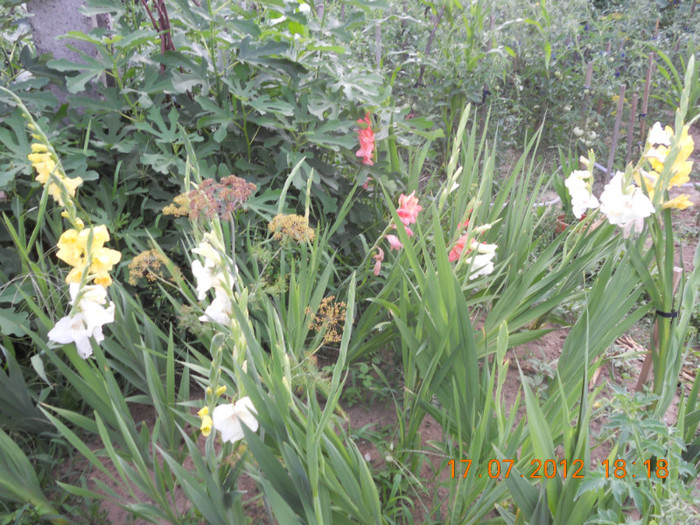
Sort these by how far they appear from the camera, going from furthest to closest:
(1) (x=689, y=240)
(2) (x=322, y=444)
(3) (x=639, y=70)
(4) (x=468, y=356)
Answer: (3) (x=639, y=70) → (1) (x=689, y=240) → (4) (x=468, y=356) → (2) (x=322, y=444)

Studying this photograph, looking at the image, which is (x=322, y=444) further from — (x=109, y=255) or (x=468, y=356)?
(x=109, y=255)

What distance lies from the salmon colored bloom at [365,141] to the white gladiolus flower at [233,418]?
114 centimetres

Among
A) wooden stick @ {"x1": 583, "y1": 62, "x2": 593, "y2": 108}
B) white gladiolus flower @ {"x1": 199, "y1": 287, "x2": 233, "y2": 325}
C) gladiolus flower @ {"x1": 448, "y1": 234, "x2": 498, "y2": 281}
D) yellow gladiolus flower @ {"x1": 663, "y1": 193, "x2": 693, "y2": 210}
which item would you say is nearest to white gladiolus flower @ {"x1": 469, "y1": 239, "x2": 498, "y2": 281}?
gladiolus flower @ {"x1": 448, "y1": 234, "x2": 498, "y2": 281}

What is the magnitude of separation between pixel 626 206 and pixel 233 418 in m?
1.05

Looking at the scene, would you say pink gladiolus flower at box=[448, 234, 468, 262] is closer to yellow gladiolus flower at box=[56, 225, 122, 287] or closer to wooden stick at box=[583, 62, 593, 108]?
yellow gladiolus flower at box=[56, 225, 122, 287]

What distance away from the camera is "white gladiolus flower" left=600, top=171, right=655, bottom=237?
1.26 m

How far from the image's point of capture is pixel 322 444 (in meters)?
1.01

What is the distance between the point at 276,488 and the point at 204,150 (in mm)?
1053

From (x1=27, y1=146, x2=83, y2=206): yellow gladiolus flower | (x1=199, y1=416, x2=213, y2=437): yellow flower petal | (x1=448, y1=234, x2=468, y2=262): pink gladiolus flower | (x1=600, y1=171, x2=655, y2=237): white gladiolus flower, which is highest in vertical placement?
(x1=600, y1=171, x2=655, y2=237): white gladiolus flower

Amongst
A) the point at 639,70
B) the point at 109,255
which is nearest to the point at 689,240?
the point at 639,70

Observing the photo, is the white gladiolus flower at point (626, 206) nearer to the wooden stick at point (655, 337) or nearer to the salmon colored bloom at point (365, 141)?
the wooden stick at point (655, 337)

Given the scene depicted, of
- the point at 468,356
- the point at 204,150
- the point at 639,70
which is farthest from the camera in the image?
the point at 639,70

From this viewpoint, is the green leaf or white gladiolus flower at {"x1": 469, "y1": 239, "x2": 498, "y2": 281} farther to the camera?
white gladiolus flower at {"x1": 469, "y1": 239, "x2": 498, "y2": 281}

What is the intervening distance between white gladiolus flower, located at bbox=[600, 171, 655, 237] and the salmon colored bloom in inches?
31.1
